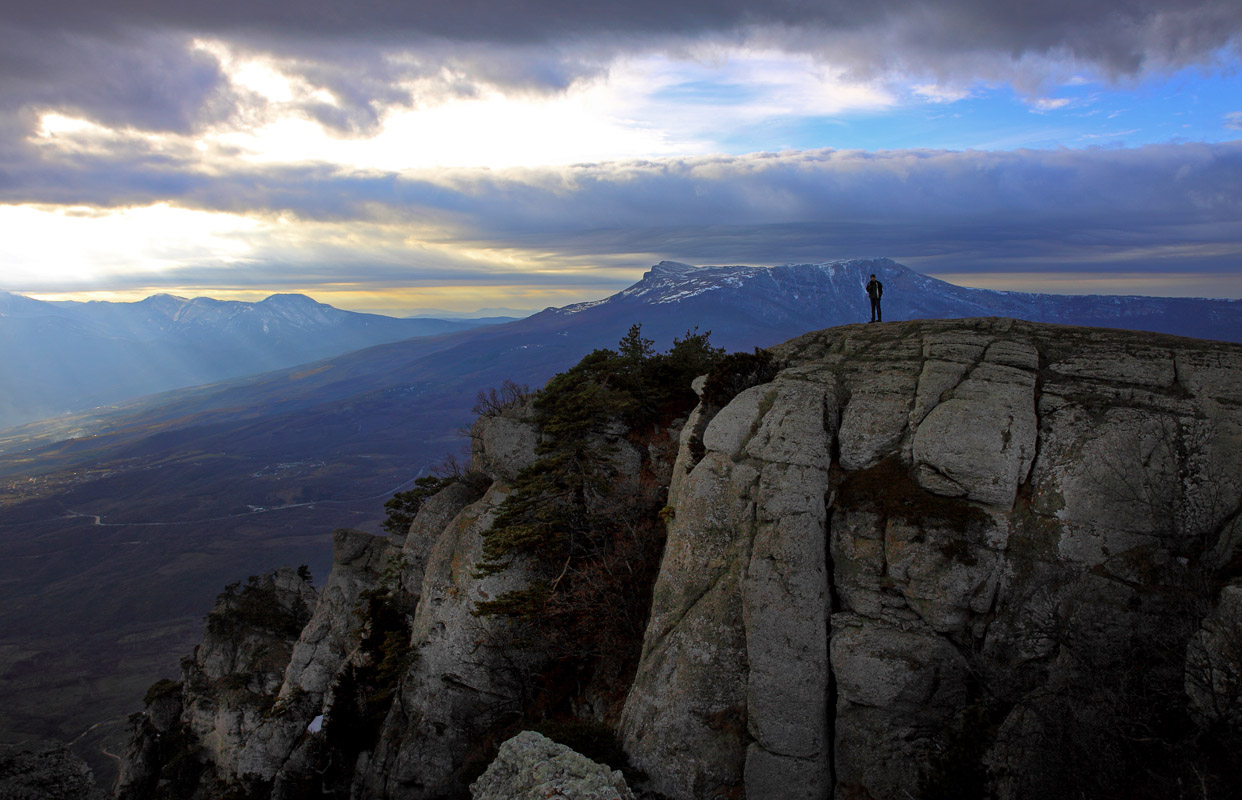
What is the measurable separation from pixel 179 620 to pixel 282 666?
138m

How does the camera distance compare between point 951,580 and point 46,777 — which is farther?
point 46,777

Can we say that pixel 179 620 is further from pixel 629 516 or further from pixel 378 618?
pixel 629 516

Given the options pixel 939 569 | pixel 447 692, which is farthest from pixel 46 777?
pixel 939 569

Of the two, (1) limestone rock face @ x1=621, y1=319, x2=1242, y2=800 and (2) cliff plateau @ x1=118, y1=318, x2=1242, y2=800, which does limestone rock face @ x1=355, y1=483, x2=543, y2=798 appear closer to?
(2) cliff plateau @ x1=118, y1=318, x2=1242, y2=800

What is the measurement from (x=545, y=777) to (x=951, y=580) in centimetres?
1223

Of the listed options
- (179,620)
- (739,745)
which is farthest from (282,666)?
(179,620)

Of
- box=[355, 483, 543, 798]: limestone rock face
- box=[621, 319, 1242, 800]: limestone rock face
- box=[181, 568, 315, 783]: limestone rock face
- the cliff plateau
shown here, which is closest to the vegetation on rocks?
box=[355, 483, 543, 798]: limestone rock face

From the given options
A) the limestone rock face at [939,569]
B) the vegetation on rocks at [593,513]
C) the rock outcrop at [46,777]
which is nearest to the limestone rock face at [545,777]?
the limestone rock face at [939,569]

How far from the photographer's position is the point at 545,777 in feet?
52.0

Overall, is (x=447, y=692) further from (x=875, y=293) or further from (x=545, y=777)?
(x=875, y=293)

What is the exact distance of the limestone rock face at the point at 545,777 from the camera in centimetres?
1532

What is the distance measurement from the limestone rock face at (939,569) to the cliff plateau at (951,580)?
0.06m

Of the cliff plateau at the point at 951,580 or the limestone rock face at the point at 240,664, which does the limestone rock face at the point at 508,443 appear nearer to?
the cliff plateau at the point at 951,580

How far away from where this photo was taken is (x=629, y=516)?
89.2 feet
